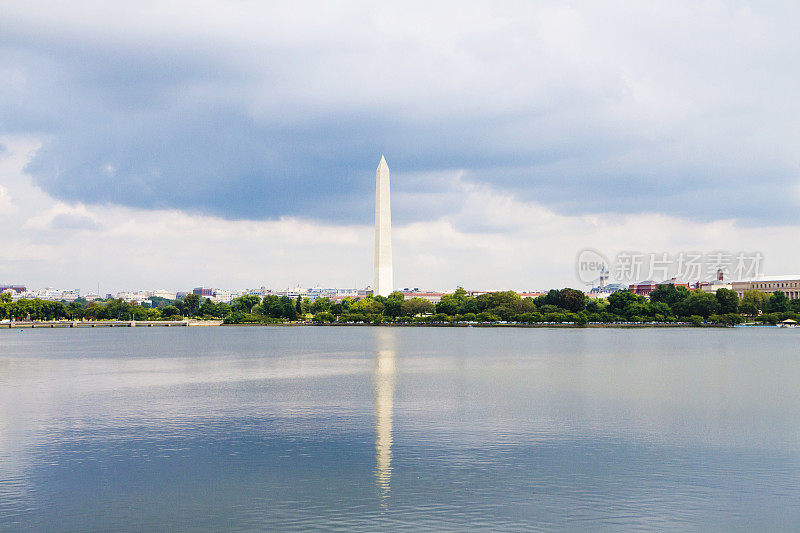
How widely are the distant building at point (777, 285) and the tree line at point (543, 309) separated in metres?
30.1

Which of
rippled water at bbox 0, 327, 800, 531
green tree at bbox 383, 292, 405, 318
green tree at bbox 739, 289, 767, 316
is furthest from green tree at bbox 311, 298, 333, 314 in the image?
rippled water at bbox 0, 327, 800, 531

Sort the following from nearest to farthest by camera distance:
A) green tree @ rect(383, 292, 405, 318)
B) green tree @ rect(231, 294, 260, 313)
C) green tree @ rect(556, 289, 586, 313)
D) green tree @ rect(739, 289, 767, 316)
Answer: green tree @ rect(556, 289, 586, 313) → green tree @ rect(739, 289, 767, 316) → green tree @ rect(383, 292, 405, 318) → green tree @ rect(231, 294, 260, 313)

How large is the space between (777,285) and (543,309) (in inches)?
3092

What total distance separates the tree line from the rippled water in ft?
305

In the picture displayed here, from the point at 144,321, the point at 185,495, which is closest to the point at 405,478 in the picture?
the point at 185,495

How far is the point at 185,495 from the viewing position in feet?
52.6

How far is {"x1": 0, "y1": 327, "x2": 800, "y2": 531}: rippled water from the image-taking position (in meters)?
14.7

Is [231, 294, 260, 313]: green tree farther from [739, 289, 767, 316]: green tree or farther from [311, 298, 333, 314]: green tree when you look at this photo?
[739, 289, 767, 316]: green tree

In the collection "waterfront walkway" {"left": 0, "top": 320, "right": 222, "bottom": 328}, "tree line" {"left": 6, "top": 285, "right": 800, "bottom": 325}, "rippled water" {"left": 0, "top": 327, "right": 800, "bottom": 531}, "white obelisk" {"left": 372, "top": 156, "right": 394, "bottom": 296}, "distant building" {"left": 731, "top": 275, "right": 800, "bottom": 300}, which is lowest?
"rippled water" {"left": 0, "top": 327, "right": 800, "bottom": 531}

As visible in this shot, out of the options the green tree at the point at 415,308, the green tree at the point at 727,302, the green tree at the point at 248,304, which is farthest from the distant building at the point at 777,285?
the green tree at the point at 248,304

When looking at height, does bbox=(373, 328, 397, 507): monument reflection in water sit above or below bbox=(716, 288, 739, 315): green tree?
below

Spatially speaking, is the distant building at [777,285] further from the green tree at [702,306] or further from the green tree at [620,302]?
the green tree at [620,302]

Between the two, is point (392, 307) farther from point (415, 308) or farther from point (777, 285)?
point (777, 285)

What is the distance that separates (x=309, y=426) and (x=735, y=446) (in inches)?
514
